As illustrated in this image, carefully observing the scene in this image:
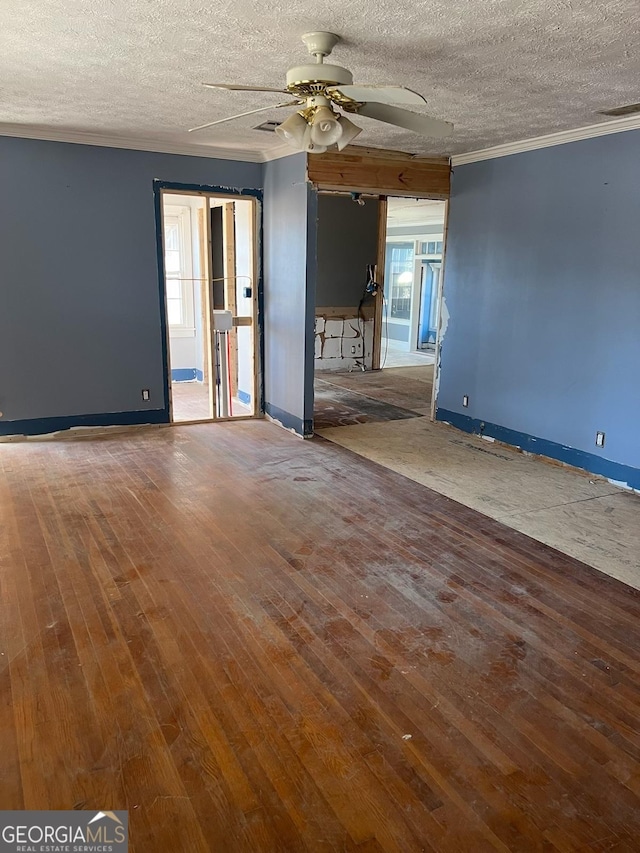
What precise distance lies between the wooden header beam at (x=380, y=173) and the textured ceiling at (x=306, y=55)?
864 millimetres

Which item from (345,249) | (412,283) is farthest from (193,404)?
(412,283)

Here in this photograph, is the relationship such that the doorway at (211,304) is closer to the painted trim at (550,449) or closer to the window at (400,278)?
the painted trim at (550,449)

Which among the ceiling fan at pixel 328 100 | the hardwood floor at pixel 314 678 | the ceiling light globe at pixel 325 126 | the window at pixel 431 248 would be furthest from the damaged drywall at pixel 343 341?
the ceiling light globe at pixel 325 126

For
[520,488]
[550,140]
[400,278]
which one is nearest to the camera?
[520,488]

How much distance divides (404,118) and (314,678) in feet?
8.59

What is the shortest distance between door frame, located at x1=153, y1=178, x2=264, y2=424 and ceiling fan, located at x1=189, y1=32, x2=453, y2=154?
10.3 ft

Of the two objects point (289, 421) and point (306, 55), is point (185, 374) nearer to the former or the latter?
point (289, 421)

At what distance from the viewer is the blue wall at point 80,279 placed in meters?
5.27

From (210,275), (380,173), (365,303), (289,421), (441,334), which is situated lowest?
(289,421)

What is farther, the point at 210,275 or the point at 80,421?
the point at 210,275

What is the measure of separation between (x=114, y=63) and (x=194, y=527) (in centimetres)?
271

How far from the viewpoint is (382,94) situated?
2.60 meters

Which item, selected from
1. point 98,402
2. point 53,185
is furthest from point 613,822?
point 53,185

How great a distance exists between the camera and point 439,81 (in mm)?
3498
